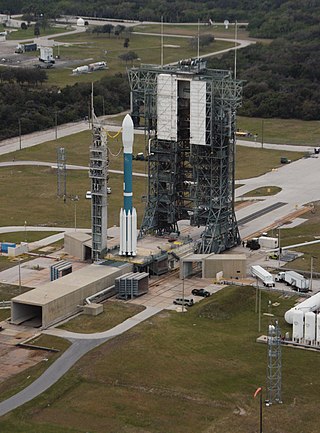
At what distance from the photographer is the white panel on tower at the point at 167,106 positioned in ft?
481

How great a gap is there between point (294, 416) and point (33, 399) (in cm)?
2345

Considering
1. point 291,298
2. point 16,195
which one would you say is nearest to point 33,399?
point 291,298

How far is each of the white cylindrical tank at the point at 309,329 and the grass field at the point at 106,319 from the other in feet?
67.3

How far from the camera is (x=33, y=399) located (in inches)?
4087

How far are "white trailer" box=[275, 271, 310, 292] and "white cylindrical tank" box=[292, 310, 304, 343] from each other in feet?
55.1

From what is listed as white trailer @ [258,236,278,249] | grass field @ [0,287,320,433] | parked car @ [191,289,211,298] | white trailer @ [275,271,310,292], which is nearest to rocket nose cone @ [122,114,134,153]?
parked car @ [191,289,211,298]

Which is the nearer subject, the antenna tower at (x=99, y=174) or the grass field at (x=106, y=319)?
the grass field at (x=106, y=319)

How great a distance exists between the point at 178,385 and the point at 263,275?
1355 inches

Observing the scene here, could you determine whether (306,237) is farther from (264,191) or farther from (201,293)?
(264,191)

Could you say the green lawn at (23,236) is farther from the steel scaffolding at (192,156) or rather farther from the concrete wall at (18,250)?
the steel scaffolding at (192,156)

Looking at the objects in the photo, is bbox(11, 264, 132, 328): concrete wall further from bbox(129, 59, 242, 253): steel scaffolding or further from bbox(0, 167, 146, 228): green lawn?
bbox(0, 167, 146, 228): green lawn

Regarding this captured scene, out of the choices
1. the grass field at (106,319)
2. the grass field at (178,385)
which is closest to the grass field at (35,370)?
the grass field at (178,385)

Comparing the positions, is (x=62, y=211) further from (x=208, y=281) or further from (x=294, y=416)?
(x=294, y=416)

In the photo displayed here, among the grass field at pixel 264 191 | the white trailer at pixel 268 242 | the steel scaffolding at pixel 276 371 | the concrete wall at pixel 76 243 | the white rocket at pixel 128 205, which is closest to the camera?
the steel scaffolding at pixel 276 371
